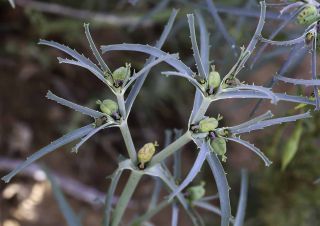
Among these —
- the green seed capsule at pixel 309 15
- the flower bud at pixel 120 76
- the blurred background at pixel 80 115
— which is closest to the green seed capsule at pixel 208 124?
the flower bud at pixel 120 76

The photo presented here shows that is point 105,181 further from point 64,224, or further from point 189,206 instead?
point 189,206

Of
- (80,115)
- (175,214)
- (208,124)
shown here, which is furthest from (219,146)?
(80,115)

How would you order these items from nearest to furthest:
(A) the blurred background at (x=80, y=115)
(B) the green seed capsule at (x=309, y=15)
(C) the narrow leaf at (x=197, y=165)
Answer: (C) the narrow leaf at (x=197, y=165)
(B) the green seed capsule at (x=309, y=15)
(A) the blurred background at (x=80, y=115)

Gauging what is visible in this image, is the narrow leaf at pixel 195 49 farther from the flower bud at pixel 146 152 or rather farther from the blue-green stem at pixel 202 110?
the flower bud at pixel 146 152

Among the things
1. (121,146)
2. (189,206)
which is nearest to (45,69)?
(121,146)

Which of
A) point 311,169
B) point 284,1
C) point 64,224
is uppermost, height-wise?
point 284,1

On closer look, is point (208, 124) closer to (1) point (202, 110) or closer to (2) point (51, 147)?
(1) point (202, 110)
